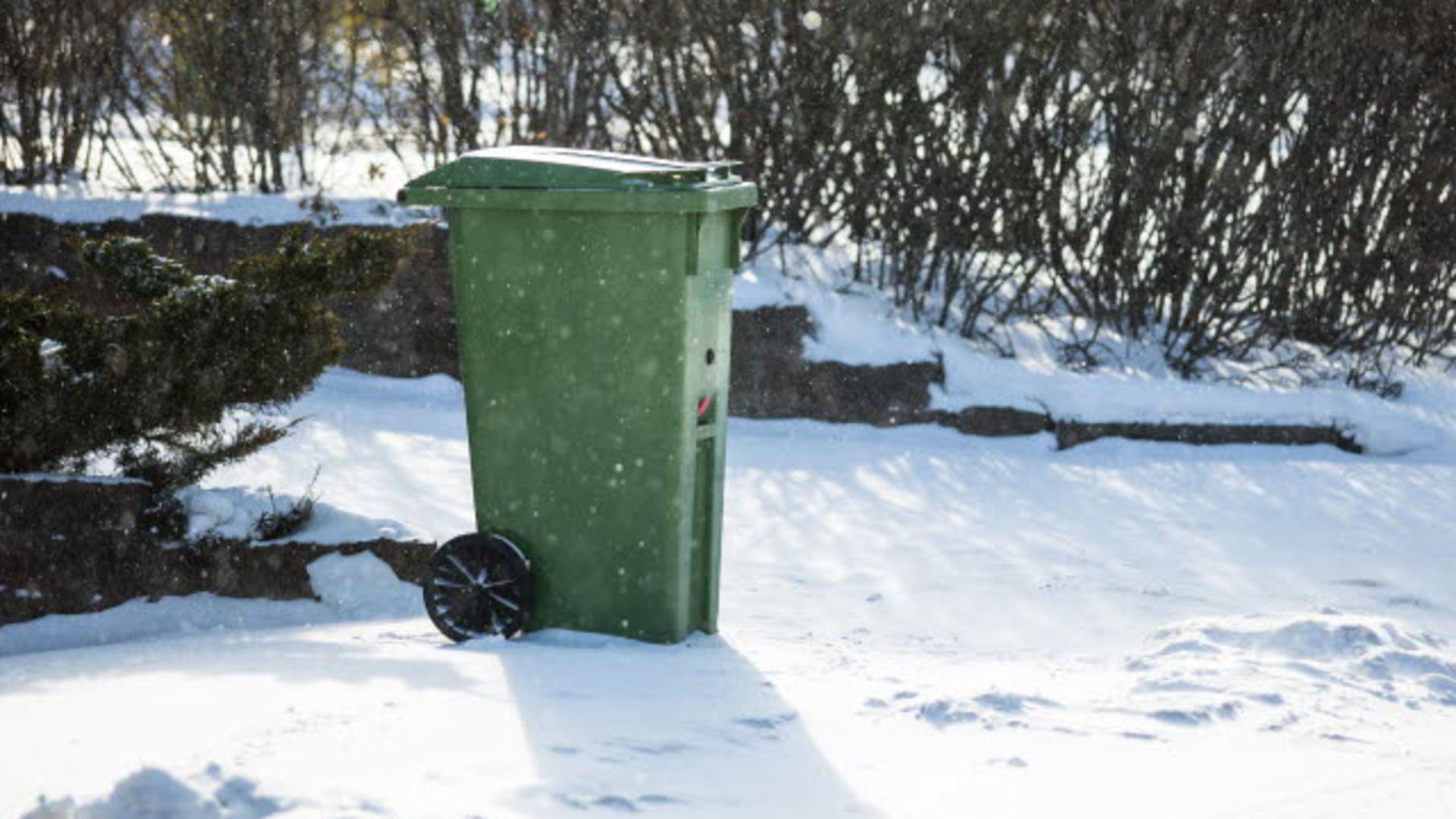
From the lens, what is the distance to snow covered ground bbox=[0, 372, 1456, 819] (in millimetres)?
2891

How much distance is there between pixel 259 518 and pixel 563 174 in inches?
56.8

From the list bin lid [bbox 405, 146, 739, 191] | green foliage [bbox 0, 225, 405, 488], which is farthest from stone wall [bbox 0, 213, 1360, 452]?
bin lid [bbox 405, 146, 739, 191]

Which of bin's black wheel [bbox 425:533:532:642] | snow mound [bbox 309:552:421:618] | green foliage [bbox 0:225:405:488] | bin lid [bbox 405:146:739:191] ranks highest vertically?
bin lid [bbox 405:146:739:191]

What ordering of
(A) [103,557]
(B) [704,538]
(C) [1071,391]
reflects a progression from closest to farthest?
(B) [704,538] → (A) [103,557] → (C) [1071,391]

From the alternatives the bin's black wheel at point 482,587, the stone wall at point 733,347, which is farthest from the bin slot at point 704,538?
the stone wall at point 733,347

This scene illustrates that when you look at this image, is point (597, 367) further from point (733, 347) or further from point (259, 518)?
point (733, 347)

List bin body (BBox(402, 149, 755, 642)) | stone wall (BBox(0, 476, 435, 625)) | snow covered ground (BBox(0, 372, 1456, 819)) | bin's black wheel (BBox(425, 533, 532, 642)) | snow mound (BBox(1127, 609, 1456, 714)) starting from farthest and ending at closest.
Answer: stone wall (BBox(0, 476, 435, 625)), bin's black wheel (BBox(425, 533, 532, 642)), bin body (BBox(402, 149, 755, 642)), snow mound (BBox(1127, 609, 1456, 714)), snow covered ground (BBox(0, 372, 1456, 819))

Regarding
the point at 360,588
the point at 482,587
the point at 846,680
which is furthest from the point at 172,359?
the point at 846,680

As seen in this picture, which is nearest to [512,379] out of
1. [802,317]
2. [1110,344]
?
[802,317]

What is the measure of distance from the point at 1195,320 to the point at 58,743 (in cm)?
679

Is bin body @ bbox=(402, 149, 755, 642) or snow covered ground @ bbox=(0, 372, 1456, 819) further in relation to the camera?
bin body @ bbox=(402, 149, 755, 642)

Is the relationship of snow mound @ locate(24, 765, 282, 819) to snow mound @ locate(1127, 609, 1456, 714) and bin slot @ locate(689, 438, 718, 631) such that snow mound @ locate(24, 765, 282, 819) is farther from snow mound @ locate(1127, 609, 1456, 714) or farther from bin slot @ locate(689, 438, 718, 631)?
snow mound @ locate(1127, 609, 1456, 714)

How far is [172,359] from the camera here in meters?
4.55

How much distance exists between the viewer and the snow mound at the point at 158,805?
8.34 feet
